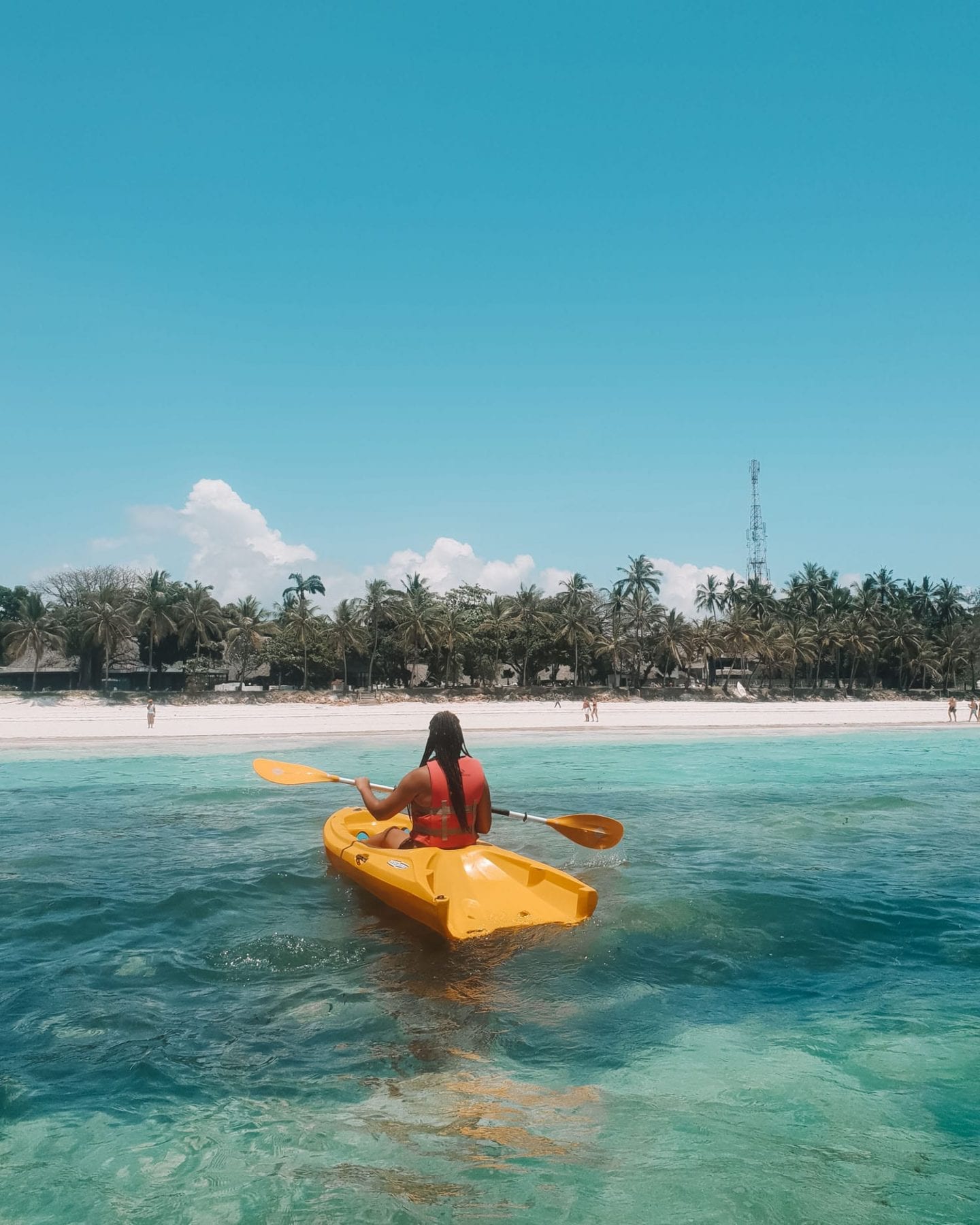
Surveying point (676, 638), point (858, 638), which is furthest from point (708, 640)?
point (858, 638)

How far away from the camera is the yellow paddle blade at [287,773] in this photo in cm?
1165

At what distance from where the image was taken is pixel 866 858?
11.7 m

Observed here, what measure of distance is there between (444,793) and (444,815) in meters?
0.20

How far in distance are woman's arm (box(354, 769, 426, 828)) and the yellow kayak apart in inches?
16.8

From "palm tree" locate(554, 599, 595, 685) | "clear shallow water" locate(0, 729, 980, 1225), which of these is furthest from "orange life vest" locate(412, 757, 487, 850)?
"palm tree" locate(554, 599, 595, 685)

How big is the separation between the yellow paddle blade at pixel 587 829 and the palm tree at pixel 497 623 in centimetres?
5334

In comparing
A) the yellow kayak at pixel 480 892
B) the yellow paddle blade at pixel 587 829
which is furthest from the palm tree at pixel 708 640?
the yellow kayak at pixel 480 892

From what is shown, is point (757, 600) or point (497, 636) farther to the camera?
point (757, 600)

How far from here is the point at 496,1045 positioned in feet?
18.4

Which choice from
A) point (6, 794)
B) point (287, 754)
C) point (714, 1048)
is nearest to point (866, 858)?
point (714, 1048)

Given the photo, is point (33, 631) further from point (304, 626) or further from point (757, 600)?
point (757, 600)

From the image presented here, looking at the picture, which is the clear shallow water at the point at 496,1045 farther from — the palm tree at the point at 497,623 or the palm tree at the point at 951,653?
the palm tree at the point at 951,653

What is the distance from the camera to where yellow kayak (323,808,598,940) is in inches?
279

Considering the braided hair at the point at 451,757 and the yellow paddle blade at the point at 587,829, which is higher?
the braided hair at the point at 451,757
